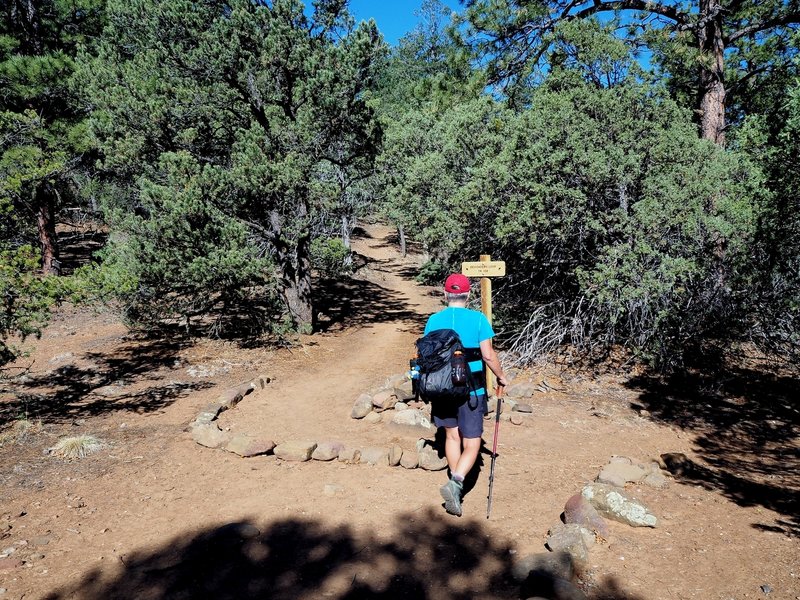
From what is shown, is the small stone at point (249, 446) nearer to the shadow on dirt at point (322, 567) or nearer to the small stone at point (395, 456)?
the small stone at point (395, 456)

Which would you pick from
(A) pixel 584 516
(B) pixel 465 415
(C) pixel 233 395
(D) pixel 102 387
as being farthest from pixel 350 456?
(D) pixel 102 387

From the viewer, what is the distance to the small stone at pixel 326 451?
215 inches

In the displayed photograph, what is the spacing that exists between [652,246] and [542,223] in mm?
1678

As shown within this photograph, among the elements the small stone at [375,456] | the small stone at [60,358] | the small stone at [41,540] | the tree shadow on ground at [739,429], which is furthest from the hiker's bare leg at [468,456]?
the small stone at [60,358]

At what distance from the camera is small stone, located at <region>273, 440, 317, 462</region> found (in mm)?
5477

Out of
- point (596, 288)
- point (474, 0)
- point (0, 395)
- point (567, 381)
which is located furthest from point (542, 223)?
point (0, 395)

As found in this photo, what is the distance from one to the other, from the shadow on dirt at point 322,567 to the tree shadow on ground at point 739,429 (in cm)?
234

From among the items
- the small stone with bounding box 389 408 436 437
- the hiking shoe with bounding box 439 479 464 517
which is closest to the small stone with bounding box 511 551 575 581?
the hiking shoe with bounding box 439 479 464 517

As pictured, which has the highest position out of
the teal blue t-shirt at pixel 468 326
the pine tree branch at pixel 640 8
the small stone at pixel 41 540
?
the pine tree branch at pixel 640 8

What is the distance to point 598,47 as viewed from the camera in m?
7.90

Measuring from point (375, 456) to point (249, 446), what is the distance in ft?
4.90

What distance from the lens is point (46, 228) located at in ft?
54.1

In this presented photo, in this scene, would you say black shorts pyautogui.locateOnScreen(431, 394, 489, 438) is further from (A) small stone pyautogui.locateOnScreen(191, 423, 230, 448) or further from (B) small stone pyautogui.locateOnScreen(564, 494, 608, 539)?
(A) small stone pyautogui.locateOnScreen(191, 423, 230, 448)

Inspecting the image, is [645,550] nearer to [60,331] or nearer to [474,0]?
[474,0]
